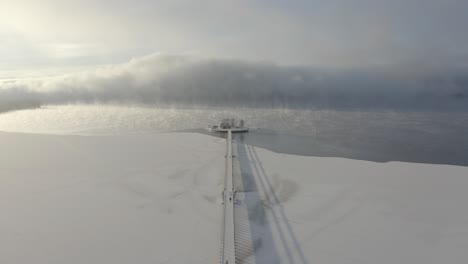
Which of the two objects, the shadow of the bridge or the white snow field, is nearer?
the shadow of the bridge

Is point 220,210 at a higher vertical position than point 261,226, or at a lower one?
higher

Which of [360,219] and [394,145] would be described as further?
[394,145]

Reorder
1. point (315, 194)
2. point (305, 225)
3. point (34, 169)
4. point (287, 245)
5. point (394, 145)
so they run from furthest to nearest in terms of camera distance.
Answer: point (394, 145), point (34, 169), point (315, 194), point (305, 225), point (287, 245)

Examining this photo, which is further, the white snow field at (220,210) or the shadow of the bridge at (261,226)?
the white snow field at (220,210)

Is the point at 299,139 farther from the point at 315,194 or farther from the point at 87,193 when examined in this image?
the point at 87,193

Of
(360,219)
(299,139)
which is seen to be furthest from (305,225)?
(299,139)

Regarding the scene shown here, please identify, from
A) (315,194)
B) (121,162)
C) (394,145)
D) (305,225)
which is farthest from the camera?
(394,145)

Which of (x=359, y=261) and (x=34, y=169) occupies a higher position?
(x=34, y=169)

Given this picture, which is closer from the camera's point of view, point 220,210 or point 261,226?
point 261,226
